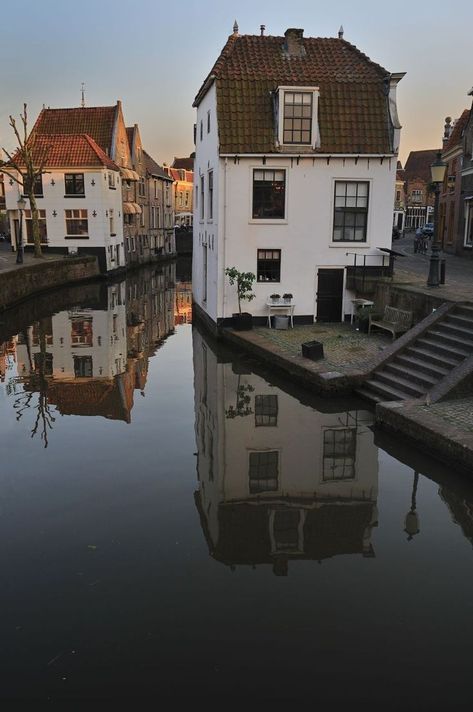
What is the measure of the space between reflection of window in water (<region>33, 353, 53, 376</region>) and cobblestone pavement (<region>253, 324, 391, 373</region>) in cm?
651

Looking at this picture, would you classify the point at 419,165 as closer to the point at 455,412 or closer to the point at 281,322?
the point at 281,322

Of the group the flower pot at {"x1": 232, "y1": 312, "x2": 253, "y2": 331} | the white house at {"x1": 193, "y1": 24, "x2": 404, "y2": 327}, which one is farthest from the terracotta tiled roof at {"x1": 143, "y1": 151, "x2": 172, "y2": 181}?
the flower pot at {"x1": 232, "y1": 312, "x2": 253, "y2": 331}

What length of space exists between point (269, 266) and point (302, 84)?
617cm

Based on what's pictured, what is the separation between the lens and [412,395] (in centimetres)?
1223

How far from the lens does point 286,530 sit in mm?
7762

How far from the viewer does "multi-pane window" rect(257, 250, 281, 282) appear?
64.5 ft

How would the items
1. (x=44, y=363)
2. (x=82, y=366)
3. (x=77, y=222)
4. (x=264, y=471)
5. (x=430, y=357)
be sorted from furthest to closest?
(x=77, y=222) < (x=44, y=363) < (x=82, y=366) < (x=430, y=357) < (x=264, y=471)

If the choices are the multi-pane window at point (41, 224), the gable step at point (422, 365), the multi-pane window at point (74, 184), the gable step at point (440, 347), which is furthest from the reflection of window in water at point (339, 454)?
the multi-pane window at point (41, 224)

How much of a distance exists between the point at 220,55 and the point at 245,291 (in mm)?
8443

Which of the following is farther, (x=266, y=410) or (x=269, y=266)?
(x=269, y=266)

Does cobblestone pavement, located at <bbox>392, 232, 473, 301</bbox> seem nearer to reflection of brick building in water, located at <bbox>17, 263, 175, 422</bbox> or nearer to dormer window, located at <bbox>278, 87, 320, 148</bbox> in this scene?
dormer window, located at <bbox>278, 87, 320, 148</bbox>

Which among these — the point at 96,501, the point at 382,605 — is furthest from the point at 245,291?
the point at 382,605

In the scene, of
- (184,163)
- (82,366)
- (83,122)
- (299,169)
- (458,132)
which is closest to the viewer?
(82,366)

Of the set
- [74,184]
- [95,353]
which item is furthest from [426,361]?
[74,184]
